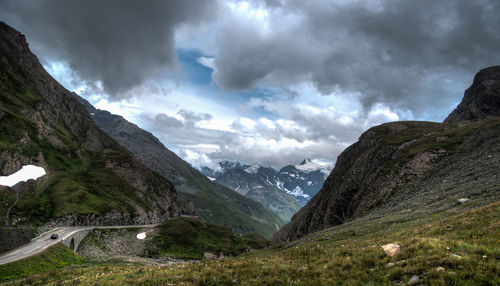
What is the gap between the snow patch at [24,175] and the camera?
9858 centimetres

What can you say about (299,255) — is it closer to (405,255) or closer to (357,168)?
(405,255)

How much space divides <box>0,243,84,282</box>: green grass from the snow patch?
54133 millimetres

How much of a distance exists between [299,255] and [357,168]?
108636 millimetres

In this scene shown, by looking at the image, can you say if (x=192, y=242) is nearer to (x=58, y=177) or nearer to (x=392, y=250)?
(x=58, y=177)

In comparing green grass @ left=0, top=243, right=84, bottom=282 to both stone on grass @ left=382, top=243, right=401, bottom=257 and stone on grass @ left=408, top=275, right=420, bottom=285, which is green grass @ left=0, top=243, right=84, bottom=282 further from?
stone on grass @ left=408, top=275, right=420, bottom=285

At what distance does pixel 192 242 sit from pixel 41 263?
333 ft

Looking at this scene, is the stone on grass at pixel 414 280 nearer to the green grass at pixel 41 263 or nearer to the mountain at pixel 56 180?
the green grass at pixel 41 263

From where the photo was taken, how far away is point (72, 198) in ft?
396

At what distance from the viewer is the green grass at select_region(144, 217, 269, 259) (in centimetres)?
12644

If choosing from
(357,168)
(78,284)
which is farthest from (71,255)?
(357,168)

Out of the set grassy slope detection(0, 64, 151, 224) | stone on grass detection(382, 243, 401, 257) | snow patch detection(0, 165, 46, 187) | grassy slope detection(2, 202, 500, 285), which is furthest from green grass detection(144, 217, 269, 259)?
stone on grass detection(382, 243, 401, 257)

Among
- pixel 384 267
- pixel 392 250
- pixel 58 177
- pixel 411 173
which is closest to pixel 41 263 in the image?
pixel 384 267

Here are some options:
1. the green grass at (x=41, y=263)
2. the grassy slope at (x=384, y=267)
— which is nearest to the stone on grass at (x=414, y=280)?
the grassy slope at (x=384, y=267)

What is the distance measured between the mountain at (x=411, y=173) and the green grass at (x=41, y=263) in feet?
212
